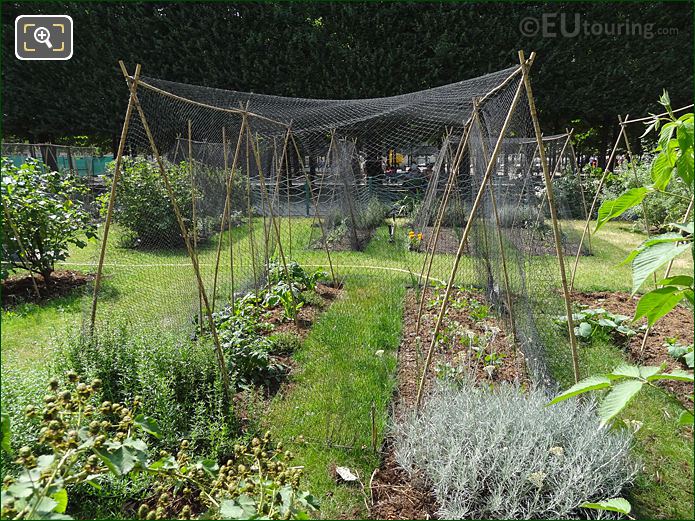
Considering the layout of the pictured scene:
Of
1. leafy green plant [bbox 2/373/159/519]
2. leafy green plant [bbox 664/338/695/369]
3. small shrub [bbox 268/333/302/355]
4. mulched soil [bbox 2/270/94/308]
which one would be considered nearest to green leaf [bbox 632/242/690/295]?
leafy green plant [bbox 2/373/159/519]

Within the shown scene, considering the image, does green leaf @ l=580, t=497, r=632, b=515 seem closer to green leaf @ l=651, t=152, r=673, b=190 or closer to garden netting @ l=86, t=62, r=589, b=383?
green leaf @ l=651, t=152, r=673, b=190

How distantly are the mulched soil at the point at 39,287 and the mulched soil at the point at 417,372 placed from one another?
3.65 metres

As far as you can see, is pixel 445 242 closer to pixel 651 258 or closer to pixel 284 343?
pixel 284 343

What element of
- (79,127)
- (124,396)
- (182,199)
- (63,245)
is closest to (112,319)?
(124,396)

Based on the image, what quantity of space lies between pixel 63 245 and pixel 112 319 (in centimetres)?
230

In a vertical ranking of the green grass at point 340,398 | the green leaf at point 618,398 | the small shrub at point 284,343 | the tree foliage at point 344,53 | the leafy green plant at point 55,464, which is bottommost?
the green grass at point 340,398

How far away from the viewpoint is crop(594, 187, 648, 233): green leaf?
44.5 inches

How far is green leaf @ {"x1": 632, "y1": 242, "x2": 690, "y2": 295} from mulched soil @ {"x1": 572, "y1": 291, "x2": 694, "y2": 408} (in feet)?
7.83

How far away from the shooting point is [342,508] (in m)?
2.09

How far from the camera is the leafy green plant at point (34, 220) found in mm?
4723

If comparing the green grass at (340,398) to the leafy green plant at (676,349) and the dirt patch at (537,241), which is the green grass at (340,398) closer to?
the dirt patch at (537,241)

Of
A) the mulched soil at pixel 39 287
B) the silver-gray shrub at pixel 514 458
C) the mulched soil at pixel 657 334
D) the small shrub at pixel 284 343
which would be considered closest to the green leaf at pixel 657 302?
the silver-gray shrub at pixel 514 458

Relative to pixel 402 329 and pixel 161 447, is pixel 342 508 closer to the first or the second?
pixel 161 447

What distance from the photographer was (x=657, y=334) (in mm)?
4016
